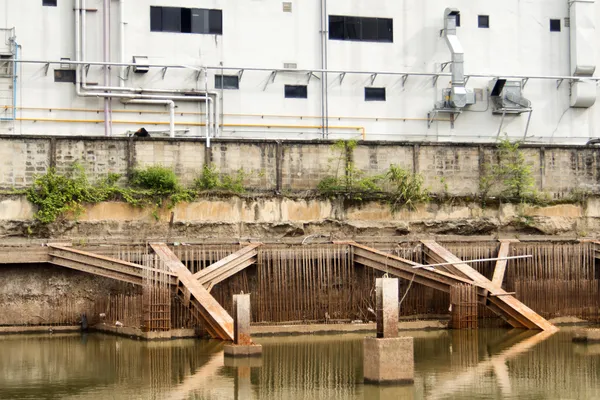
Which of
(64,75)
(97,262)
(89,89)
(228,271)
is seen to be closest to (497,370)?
(228,271)

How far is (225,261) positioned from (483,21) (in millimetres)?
15336

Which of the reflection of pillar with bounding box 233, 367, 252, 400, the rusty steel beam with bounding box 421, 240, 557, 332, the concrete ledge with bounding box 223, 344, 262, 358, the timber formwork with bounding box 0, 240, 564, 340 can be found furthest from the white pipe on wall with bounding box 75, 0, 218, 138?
the reflection of pillar with bounding box 233, 367, 252, 400

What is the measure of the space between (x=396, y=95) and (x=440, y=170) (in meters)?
4.10

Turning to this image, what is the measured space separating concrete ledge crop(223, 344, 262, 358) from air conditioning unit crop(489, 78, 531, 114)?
1777 centimetres

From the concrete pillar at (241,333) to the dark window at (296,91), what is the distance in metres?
14.6

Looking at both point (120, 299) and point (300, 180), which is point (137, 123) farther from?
point (120, 299)

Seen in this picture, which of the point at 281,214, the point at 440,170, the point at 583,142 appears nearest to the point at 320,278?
the point at 281,214

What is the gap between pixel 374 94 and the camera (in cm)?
3844

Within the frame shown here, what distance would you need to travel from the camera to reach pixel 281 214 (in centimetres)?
3378

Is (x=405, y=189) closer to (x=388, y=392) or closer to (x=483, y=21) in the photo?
(x=483, y=21)

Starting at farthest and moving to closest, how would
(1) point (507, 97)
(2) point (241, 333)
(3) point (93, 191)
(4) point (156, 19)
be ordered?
(1) point (507, 97)
(4) point (156, 19)
(3) point (93, 191)
(2) point (241, 333)

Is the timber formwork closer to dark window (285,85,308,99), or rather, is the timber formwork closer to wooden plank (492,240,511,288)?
wooden plank (492,240,511,288)

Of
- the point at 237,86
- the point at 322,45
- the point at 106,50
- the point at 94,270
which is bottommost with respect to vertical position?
the point at 94,270

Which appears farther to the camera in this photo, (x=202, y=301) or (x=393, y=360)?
(x=202, y=301)
